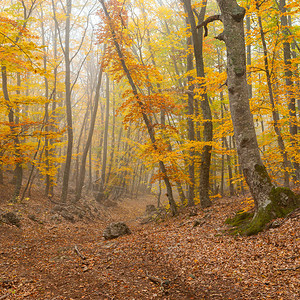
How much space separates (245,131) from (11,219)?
849cm

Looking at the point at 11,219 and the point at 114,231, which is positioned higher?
the point at 11,219

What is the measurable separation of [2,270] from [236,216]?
19.4ft

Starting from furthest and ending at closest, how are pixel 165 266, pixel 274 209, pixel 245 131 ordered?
pixel 245 131, pixel 274 209, pixel 165 266

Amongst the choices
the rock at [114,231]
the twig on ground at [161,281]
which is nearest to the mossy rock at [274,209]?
the twig on ground at [161,281]

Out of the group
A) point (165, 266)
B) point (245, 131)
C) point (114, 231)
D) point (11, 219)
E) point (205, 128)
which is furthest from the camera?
point (205, 128)

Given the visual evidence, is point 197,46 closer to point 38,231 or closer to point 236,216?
point 236,216

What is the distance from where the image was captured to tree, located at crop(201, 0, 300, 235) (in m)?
5.46

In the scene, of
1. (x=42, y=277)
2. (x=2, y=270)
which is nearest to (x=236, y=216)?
(x=42, y=277)

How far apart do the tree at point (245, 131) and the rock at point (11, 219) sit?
7837 mm

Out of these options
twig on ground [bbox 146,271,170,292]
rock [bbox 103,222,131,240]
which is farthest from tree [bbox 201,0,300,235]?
rock [bbox 103,222,131,240]

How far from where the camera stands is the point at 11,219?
8.67 meters

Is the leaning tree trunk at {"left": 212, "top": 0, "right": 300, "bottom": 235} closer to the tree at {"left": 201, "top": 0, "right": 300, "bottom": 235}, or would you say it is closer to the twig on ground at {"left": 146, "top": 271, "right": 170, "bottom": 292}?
the tree at {"left": 201, "top": 0, "right": 300, "bottom": 235}

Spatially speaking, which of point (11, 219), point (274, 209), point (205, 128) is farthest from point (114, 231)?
point (274, 209)

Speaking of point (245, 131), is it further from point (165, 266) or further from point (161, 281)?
point (161, 281)
